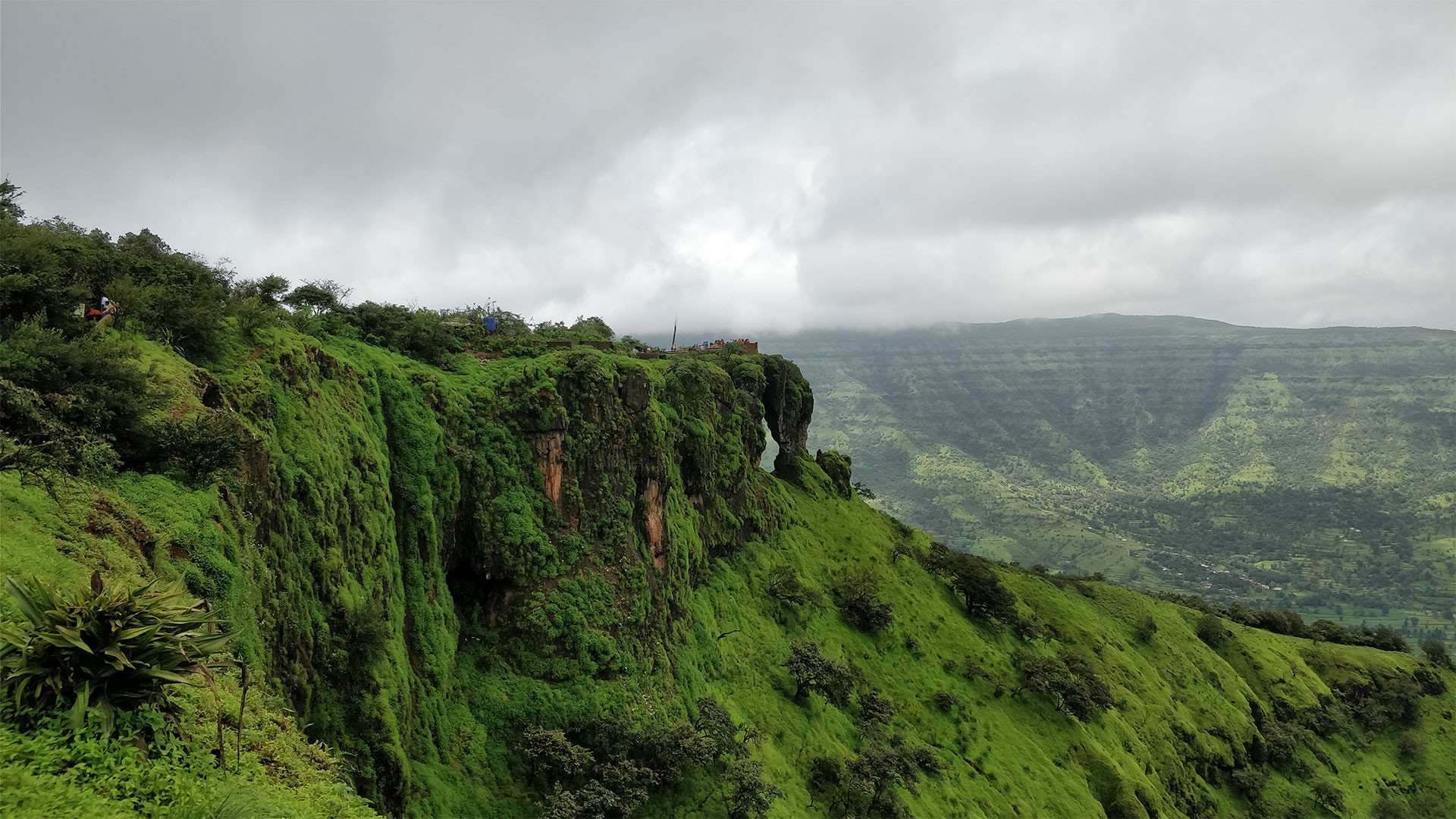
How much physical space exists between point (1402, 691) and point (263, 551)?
121 m

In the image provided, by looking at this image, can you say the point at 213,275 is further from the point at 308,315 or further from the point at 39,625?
the point at 39,625

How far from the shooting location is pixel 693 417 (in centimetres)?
→ 4728

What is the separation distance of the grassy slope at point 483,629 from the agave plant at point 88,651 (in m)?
0.60

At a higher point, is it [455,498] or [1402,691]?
[455,498]

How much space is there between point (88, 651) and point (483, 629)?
84.7ft

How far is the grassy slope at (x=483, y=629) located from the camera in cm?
1270

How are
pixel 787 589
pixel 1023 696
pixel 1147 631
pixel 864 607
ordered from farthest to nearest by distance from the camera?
pixel 1147 631 < pixel 1023 696 < pixel 864 607 < pixel 787 589

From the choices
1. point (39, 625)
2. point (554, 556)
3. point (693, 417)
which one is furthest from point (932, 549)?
point (39, 625)

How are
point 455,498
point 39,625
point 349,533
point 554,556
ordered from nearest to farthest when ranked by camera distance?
point 39,625 < point 349,533 < point 455,498 < point 554,556

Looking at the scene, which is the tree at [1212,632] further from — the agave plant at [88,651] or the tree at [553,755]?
the agave plant at [88,651]

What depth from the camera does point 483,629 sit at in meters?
30.5

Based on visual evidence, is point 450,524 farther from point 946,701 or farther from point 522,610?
point 946,701

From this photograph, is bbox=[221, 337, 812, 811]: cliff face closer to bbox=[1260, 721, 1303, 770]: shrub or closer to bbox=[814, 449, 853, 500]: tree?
bbox=[814, 449, 853, 500]: tree

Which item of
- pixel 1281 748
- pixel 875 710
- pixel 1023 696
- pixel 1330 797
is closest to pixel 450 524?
pixel 875 710
